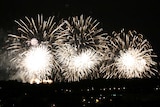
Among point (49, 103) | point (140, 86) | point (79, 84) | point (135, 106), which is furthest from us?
point (79, 84)

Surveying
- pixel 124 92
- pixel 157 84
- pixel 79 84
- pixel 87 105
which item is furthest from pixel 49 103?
pixel 157 84

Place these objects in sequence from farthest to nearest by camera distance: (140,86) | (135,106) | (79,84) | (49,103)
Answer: (79,84)
(140,86)
(49,103)
(135,106)

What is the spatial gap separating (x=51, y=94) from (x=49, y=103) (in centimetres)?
402

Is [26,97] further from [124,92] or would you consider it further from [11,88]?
[124,92]

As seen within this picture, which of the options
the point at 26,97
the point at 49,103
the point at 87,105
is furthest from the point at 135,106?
the point at 26,97

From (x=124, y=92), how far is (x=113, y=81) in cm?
412

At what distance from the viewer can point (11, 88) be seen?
64.4 metres

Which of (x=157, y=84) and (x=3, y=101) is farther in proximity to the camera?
(x=157, y=84)

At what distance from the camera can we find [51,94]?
6475cm

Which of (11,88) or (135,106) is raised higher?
(11,88)

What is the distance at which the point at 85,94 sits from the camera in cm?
6781

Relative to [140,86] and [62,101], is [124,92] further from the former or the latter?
[62,101]

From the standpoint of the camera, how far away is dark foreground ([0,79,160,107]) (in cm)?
5966

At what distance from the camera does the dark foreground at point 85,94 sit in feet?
196
